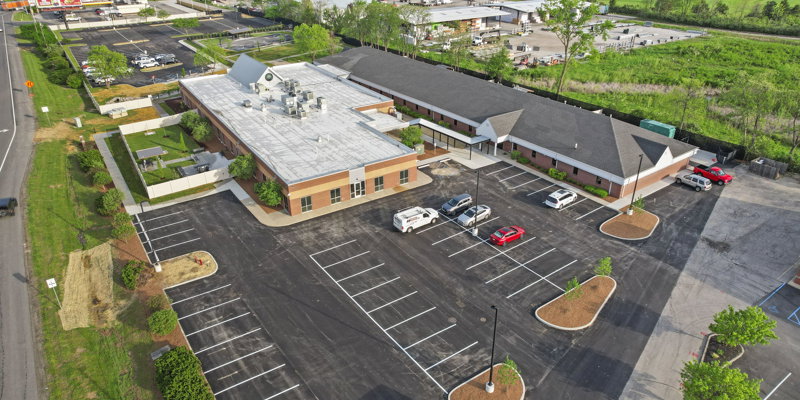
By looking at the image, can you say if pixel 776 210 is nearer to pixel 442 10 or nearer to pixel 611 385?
pixel 611 385

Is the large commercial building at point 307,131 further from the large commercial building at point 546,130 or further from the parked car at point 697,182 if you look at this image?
the parked car at point 697,182

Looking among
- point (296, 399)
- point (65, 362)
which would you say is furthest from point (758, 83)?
point (65, 362)

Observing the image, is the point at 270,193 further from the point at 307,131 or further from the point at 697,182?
the point at 697,182

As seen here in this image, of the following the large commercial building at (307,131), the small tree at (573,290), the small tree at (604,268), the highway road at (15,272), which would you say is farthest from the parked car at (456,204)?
the highway road at (15,272)

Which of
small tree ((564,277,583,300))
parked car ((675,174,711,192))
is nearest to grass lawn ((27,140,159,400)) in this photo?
small tree ((564,277,583,300))

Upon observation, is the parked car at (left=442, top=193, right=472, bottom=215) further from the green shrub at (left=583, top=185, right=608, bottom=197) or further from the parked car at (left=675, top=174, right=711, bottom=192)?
the parked car at (left=675, top=174, right=711, bottom=192)

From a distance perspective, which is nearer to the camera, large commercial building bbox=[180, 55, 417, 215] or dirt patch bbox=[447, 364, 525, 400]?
dirt patch bbox=[447, 364, 525, 400]
